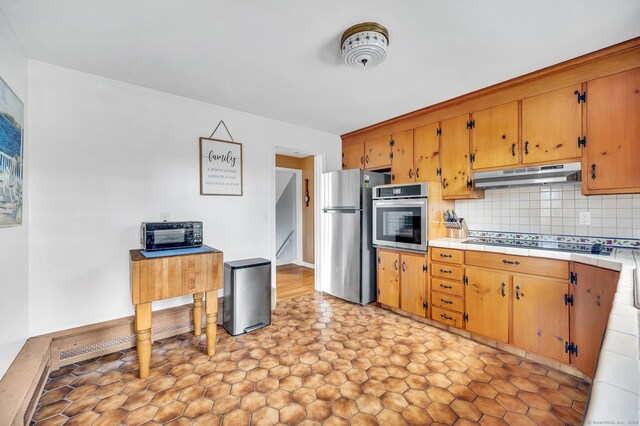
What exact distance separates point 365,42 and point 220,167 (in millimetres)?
2020

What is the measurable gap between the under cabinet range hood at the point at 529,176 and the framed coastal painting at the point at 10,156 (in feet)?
11.8

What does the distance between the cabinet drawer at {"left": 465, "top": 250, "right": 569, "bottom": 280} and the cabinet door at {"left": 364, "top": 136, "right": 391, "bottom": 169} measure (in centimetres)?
166

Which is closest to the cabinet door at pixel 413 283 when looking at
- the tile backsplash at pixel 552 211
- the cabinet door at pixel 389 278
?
the cabinet door at pixel 389 278

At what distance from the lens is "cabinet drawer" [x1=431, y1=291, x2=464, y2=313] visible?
2715 millimetres

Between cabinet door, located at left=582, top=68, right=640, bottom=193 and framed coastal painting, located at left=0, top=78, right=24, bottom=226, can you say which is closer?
framed coastal painting, located at left=0, top=78, right=24, bottom=226

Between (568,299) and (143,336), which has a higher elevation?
(568,299)

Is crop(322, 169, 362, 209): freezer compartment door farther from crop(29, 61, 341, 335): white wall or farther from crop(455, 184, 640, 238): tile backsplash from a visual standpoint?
crop(29, 61, 341, 335): white wall

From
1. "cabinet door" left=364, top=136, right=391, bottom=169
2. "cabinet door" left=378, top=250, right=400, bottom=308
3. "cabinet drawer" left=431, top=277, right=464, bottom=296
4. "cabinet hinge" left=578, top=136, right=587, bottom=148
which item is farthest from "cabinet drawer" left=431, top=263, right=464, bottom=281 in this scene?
"cabinet door" left=364, top=136, right=391, bottom=169

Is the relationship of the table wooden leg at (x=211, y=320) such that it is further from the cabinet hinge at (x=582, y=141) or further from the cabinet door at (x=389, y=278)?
the cabinet hinge at (x=582, y=141)

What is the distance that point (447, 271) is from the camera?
9.20ft

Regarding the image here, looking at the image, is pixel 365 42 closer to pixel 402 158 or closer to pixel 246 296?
pixel 402 158

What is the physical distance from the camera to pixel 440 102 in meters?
3.07

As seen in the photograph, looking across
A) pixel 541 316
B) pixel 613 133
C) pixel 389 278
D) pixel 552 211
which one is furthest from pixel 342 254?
pixel 613 133

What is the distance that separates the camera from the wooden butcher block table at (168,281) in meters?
2.03
